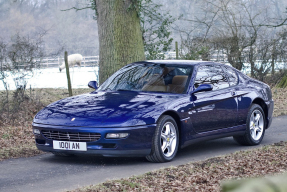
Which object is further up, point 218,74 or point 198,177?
point 218,74

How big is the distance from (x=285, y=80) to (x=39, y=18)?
39641mm

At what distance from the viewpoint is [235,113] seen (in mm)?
8195

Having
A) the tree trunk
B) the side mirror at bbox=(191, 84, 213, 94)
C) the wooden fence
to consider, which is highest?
the tree trunk

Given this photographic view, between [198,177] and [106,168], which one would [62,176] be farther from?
[198,177]

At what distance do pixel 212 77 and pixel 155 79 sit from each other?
1.04m

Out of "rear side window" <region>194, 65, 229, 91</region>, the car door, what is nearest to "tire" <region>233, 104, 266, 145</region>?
the car door

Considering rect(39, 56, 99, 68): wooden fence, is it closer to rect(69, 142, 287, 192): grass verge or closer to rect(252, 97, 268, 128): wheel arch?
rect(252, 97, 268, 128): wheel arch

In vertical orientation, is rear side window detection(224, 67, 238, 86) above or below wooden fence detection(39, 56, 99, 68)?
above

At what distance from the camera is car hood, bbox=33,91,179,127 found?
6445mm

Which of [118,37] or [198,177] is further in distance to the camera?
[118,37]

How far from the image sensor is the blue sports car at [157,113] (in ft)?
21.3

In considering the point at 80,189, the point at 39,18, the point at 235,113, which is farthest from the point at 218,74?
the point at 39,18

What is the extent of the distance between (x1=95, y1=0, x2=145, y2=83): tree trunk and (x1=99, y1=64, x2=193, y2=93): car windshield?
4700mm

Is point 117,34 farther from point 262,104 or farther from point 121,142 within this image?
point 121,142
